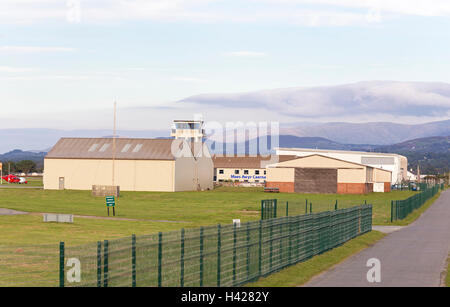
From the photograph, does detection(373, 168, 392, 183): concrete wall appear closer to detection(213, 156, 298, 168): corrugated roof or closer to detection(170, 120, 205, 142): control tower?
detection(170, 120, 205, 142): control tower

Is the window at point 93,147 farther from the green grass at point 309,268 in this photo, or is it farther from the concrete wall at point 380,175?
the green grass at point 309,268

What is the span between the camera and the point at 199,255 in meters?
16.3

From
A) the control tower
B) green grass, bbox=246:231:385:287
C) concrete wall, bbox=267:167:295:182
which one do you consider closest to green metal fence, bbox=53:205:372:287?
green grass, bbox=246:231:385:287

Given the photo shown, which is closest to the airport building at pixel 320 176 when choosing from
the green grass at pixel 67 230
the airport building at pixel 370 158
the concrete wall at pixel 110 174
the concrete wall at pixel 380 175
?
the concrete wall at pixel 380 175

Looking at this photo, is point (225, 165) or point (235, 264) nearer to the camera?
point (235, 264)

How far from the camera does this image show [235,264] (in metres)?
18.1

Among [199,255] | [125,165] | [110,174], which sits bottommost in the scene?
[199,255]

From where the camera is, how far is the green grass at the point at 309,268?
1961 cm

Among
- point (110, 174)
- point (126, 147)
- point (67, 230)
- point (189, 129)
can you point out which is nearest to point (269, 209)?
point (67, 230)

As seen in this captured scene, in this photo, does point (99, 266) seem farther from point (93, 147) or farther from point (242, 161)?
point (242, 161)

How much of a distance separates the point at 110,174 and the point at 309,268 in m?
76.6
